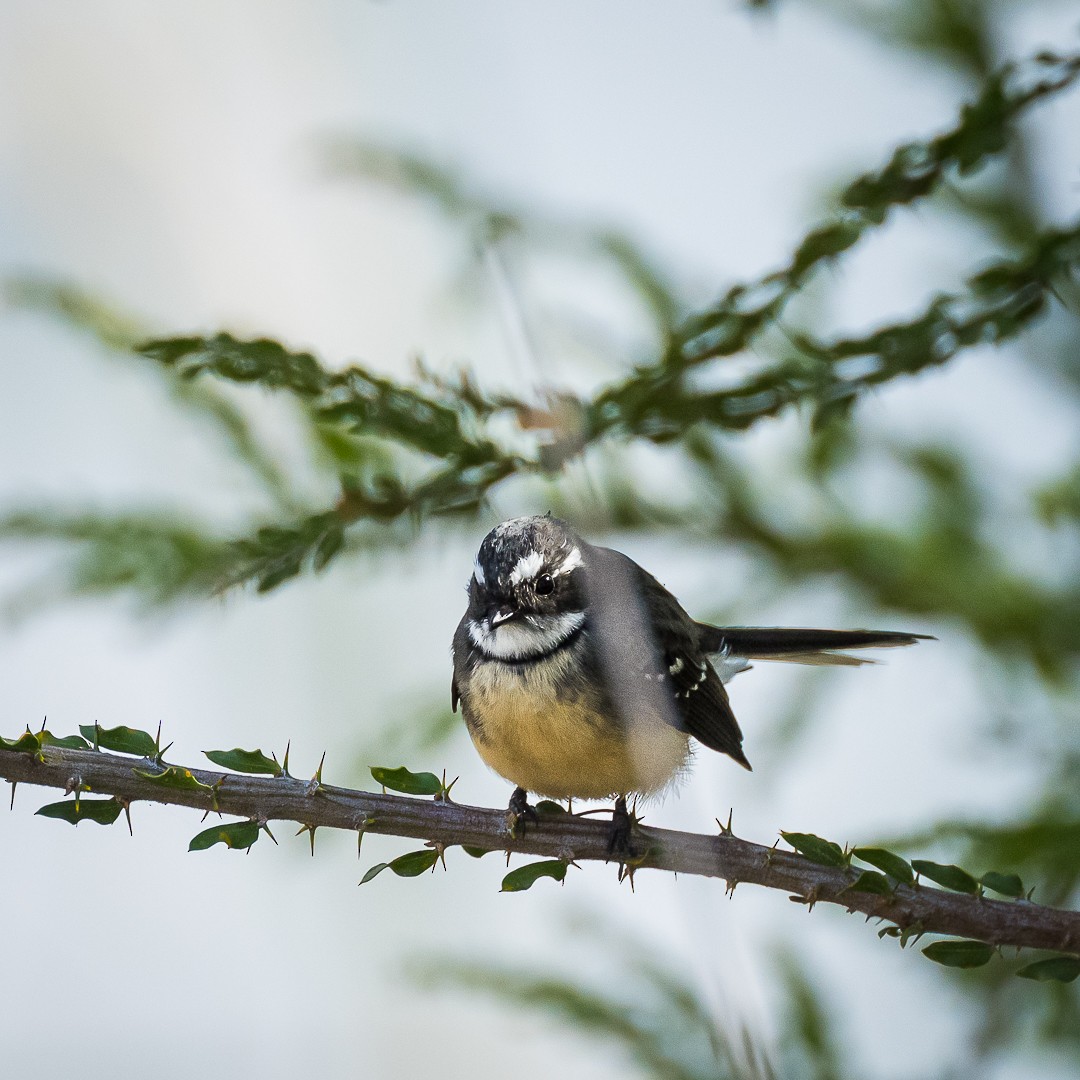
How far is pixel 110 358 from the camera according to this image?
2086mm

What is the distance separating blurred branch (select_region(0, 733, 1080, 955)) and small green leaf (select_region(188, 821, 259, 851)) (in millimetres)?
56

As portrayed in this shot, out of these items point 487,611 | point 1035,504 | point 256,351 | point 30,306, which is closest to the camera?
point 256,351

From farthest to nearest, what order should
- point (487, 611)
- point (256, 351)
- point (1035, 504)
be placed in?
point (487, 611)
point (1035, 504)
point (256, 351)

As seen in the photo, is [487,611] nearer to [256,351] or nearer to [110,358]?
[110,358]

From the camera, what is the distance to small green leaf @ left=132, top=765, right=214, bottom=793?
1.35m

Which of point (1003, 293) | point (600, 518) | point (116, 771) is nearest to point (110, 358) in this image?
point (116, 771)

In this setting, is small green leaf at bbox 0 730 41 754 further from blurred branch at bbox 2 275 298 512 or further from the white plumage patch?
the white plumage patch

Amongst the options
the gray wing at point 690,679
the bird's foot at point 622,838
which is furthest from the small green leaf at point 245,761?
the gray wing at point 690,679

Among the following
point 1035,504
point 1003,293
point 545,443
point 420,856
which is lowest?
point 420,856

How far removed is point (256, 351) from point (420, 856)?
63 centimetres

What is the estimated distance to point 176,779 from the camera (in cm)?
136

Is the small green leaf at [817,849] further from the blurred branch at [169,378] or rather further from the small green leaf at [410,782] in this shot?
the blurred branch at [169,378]

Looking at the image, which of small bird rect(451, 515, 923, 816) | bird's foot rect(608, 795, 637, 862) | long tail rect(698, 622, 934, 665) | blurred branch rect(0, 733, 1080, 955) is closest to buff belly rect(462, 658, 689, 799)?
small bird rect(451, 515, 923, 816)

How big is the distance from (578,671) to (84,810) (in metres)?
1.39
